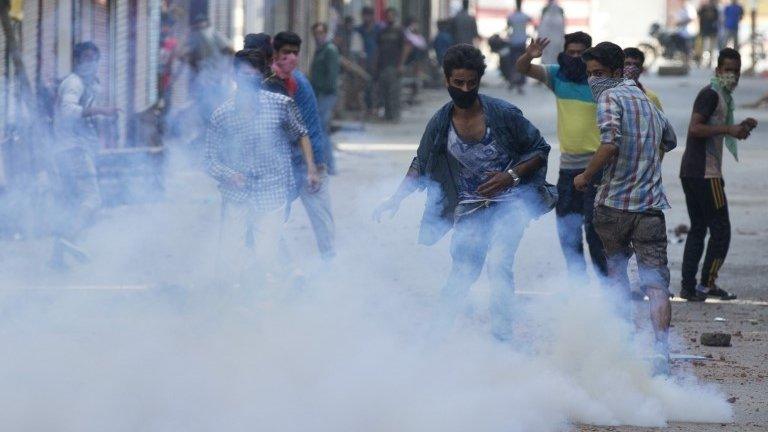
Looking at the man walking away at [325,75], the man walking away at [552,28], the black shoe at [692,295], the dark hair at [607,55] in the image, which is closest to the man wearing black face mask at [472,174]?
the dark hair at [607,55]

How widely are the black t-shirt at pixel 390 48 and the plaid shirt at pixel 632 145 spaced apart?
17446mm

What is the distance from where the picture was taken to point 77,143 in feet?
31.8

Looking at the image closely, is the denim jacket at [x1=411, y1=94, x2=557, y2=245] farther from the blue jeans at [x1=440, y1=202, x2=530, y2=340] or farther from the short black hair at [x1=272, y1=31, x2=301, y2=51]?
the short black hair at [x1=272, y1=31, x2=301, y2=51]

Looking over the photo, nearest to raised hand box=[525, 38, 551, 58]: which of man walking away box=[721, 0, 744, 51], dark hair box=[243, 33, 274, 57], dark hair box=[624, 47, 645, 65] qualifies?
dark hair box=[624, 47, 645, 65]

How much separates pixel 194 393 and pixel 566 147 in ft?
10.7

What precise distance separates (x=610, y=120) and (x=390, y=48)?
17.6 metres

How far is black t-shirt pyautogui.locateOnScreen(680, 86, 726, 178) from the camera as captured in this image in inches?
334

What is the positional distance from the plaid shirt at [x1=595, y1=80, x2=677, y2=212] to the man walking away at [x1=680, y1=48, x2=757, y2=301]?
170 cm

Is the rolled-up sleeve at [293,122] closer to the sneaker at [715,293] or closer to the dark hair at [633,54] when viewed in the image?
the dark hair at [633,54]

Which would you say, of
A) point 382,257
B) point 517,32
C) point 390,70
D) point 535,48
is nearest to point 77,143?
point 382,257

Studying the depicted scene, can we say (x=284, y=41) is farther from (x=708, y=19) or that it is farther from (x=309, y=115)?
(x=708, y=19)

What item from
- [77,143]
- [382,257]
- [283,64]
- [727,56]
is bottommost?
[382,257]

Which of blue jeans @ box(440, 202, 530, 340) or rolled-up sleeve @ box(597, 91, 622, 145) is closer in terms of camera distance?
rolled-up sleeve @ box(597, 91, 622, 145)

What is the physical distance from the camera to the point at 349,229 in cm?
1172
